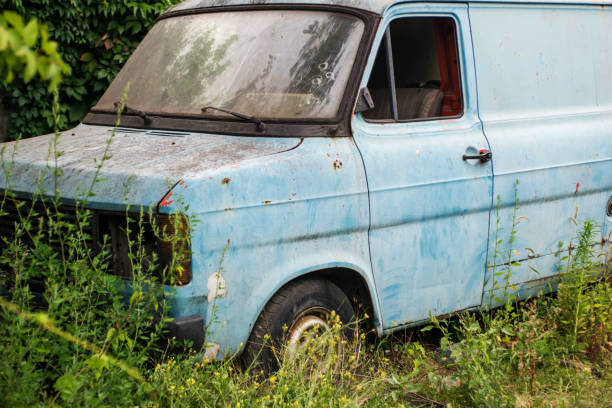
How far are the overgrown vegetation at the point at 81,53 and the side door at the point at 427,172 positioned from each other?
350 cm

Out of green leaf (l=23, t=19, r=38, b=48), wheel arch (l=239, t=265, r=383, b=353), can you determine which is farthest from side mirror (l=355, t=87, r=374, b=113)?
green leaf (l=23, t=19, r=38, b=48)

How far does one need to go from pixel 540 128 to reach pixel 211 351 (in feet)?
8.43

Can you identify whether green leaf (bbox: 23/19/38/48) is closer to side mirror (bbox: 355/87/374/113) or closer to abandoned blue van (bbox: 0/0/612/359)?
abandoned blue van (bbox: 0/0/612/359)

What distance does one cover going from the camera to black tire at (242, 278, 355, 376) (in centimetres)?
381

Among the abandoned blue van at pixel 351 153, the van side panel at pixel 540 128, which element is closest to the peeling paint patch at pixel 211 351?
the abandoned blue van at pixel 351 153

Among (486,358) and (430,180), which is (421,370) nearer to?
(486,358)

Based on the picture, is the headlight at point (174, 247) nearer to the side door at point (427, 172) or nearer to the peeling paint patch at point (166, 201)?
the peeling paint patch at point (166, 201)

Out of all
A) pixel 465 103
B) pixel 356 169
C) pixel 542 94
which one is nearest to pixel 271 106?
pixel 356 169

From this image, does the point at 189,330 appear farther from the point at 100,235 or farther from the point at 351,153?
the point at 351,153

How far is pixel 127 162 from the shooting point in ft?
12.5

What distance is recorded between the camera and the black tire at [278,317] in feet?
12.5

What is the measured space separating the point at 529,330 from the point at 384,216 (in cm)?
94

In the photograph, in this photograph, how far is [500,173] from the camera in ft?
15.4

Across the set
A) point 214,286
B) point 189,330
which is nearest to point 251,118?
point 214,286
